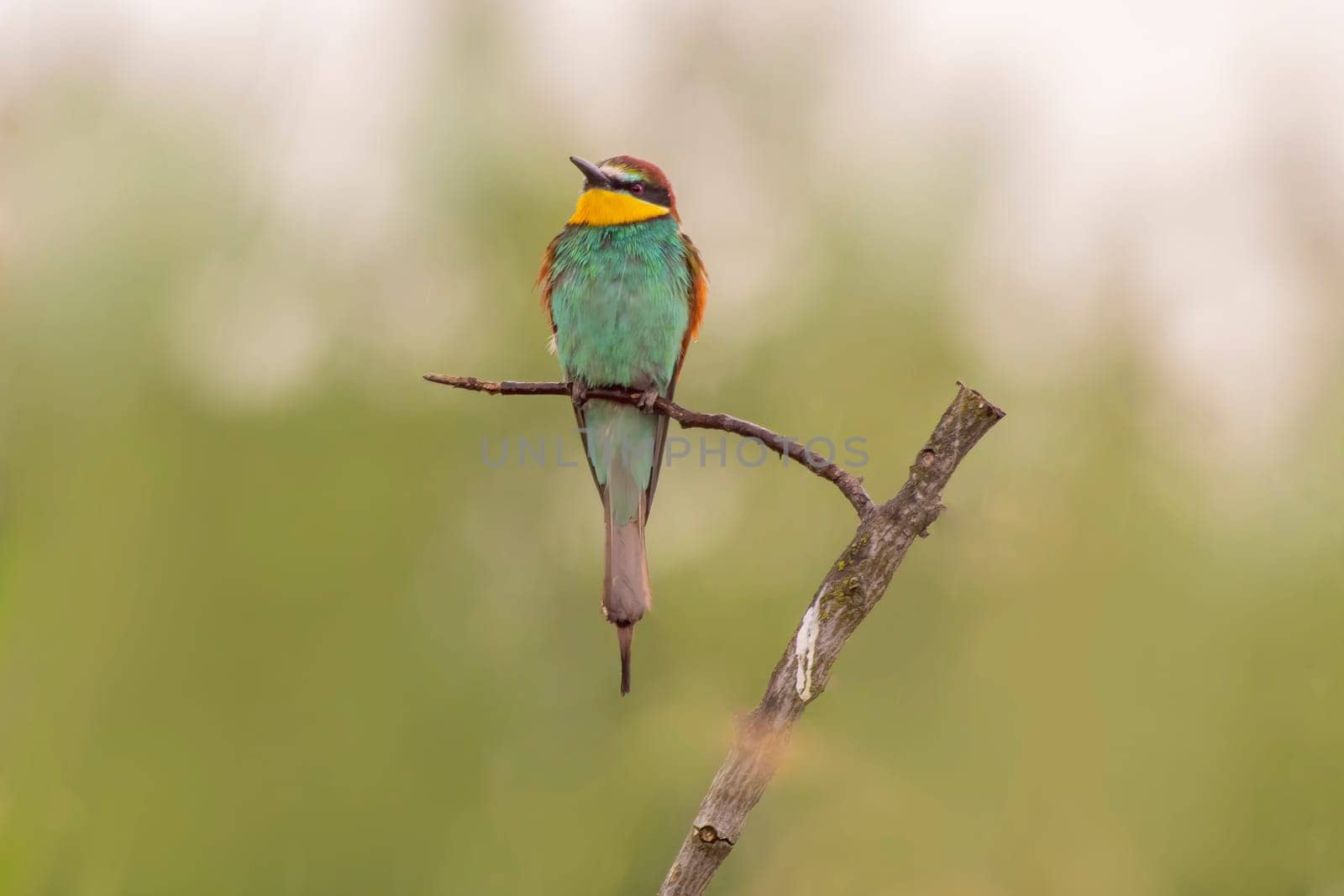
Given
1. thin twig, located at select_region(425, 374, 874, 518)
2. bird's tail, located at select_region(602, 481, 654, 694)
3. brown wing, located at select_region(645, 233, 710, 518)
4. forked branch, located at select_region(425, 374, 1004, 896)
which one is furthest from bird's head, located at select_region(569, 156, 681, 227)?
forked branch, located at select_region(425, 374, 1004, 896)

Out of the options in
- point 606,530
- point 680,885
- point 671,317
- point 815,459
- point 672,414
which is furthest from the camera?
point 671,317

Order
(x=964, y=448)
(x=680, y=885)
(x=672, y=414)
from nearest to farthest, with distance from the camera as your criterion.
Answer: (x=680, y=885)
(x=964, y=448)
(x=672, y=414)

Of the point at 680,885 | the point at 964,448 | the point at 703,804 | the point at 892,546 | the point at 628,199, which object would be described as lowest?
the point at 680,885

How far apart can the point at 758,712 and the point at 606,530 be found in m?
0.97

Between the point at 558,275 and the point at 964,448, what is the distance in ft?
4.90

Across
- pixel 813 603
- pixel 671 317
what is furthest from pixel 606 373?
pixel 813 603

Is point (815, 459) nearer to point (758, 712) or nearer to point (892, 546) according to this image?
point (892, 546)

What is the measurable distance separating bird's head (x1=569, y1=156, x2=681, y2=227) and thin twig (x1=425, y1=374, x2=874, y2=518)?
0.71 m

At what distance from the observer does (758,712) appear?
1928mm

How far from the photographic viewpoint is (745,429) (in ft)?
7.42

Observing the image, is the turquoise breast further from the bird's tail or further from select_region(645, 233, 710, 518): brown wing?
the bird's tail

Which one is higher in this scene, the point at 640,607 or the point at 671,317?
the point at 671,317

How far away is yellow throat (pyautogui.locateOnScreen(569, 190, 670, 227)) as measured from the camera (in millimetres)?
3037

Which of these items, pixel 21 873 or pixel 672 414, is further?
pixel 21 873
